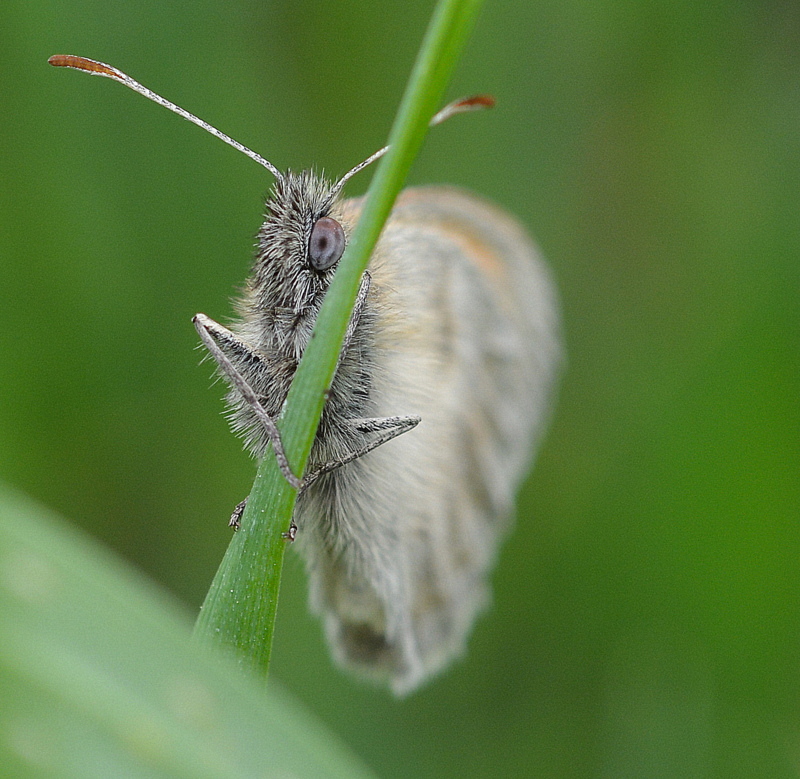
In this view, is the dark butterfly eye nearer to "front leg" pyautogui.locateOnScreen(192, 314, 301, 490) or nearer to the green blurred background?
"front leg" pyautogui.locateOnScreen(192, 314, 301, 490)

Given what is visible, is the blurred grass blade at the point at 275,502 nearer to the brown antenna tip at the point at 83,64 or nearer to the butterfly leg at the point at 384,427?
the butterfly leg at the point at 384,427

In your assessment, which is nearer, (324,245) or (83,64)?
(83,64)

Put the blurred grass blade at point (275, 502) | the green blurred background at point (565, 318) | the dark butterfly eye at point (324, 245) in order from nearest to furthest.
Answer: the blurred grass blade at point (275, 502)
the dark butterfly eye at point (324, 245)
the green blurred background at point (565, 318)

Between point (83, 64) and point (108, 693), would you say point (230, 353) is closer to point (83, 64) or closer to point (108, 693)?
point (83, 64)

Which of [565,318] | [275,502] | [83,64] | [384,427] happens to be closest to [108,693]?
[275,502]

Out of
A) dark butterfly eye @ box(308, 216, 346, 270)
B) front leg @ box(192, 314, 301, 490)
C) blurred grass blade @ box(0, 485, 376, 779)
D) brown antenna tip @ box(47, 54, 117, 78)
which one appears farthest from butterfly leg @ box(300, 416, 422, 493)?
blurred grass blade @ box(0, 485, 376, 779)

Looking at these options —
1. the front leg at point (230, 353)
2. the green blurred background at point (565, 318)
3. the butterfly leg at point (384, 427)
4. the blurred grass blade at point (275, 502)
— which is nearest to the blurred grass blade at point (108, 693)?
the blurred grass blade at point (275, 502)
